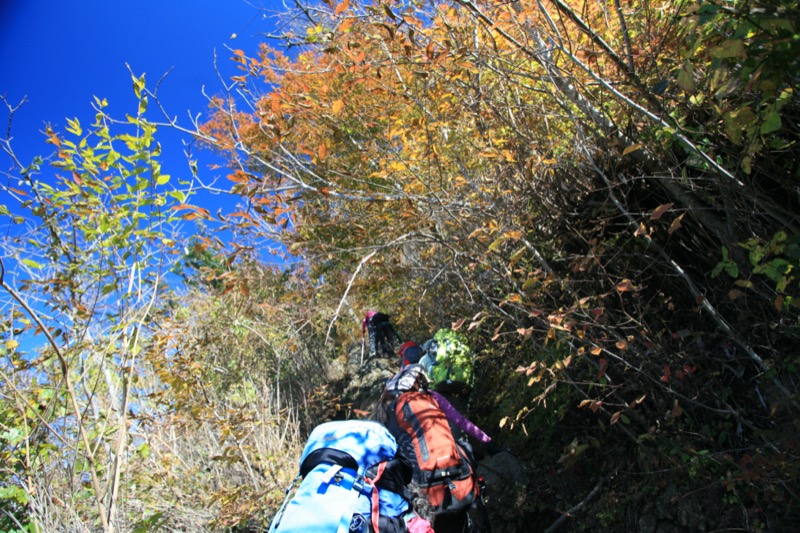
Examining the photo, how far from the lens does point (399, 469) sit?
2689mm

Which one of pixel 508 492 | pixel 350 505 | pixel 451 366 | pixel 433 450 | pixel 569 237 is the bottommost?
pixel 508 492

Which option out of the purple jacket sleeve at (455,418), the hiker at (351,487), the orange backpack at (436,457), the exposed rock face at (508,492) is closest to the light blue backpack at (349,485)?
the hiker at (351,487)

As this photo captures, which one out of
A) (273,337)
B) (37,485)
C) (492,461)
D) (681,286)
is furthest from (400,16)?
(273,337)

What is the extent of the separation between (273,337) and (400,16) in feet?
19.4

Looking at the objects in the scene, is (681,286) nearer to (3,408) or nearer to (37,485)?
(37,485)

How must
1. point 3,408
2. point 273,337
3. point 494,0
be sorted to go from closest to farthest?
1. point 494,0
2. point 3,408
3. point 273,337

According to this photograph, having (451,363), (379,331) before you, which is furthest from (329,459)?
(379,331)

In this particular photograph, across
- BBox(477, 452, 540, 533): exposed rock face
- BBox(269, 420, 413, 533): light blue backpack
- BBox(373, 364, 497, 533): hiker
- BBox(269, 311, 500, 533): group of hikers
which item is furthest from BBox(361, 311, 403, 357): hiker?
BBox(269, 420, 413, 533): light blue backpack

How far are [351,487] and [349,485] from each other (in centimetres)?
2

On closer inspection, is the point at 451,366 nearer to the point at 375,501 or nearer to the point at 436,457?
the point at 436,457

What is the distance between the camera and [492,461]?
432cm

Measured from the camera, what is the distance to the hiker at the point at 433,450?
3.04 metres

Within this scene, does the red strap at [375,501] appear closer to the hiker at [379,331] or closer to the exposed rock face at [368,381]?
the hiker at [379,331]

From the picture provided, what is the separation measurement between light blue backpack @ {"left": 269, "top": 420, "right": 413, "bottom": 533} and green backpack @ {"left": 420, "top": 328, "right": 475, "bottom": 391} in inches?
60.7
